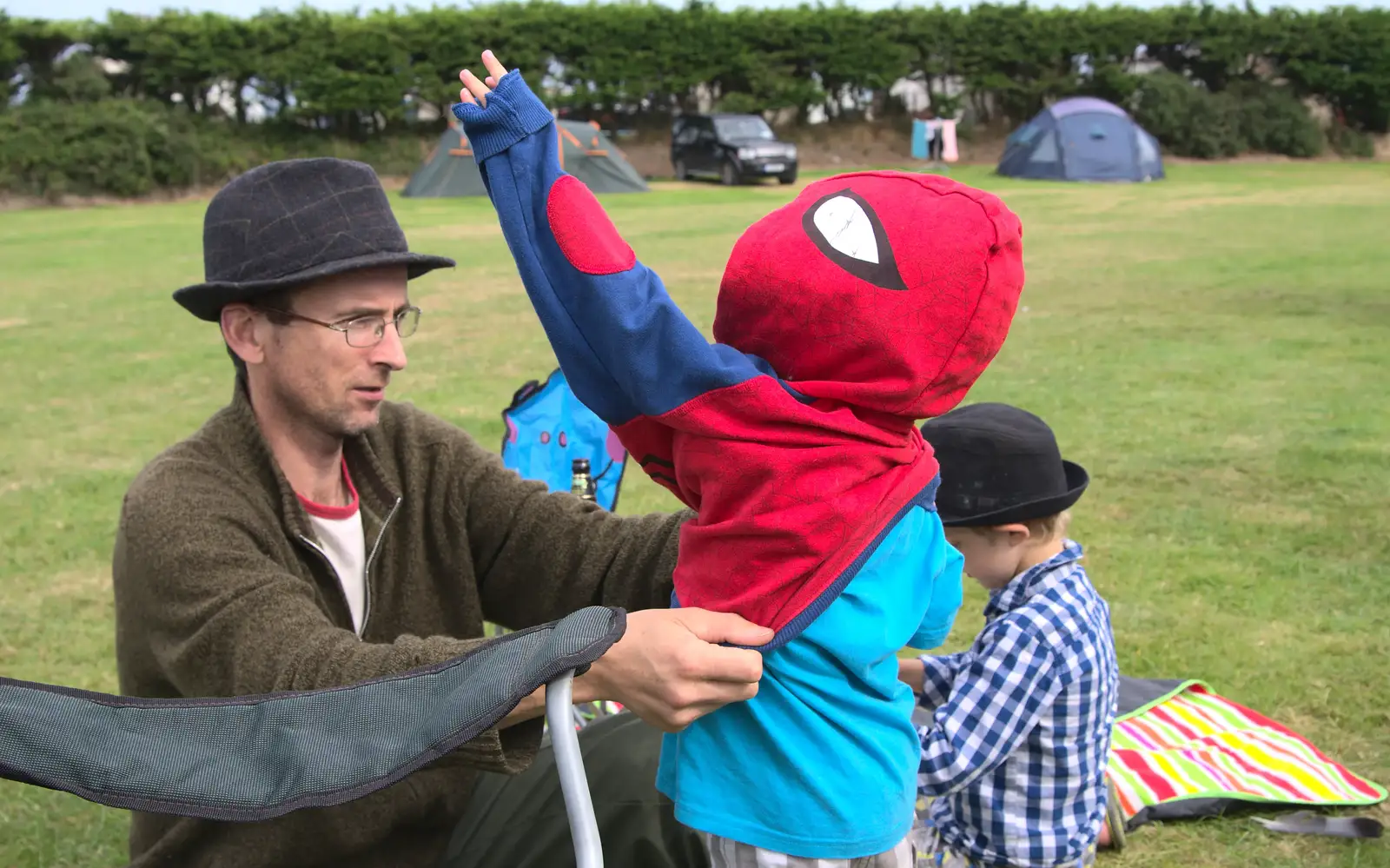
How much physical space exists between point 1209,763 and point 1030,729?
1.37m

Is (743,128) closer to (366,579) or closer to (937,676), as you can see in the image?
(937,676)

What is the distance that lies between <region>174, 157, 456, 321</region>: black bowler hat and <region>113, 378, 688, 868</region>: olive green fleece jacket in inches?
10.0

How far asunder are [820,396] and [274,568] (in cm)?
103

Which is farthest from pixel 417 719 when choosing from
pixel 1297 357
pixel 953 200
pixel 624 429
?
pixel 1297 357

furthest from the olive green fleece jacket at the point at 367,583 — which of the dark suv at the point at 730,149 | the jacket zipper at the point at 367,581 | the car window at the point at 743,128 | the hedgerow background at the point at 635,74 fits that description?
the hedgerow background at the point at 635,74

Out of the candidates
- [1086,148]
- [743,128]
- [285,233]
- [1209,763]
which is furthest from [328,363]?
[1086,148]

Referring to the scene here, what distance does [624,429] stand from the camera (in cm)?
180

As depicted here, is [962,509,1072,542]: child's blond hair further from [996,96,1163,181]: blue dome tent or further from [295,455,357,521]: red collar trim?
[996,96,1163,181]: blue dome tent

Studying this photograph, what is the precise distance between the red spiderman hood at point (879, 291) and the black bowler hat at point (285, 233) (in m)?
1.02

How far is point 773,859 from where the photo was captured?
1.81 meters

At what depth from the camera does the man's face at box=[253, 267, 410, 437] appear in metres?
2.55

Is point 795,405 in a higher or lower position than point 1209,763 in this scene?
higher

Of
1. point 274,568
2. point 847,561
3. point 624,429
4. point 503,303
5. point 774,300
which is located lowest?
point 503,303

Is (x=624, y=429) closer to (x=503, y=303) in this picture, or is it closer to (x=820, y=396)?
(x=820, y=396)
